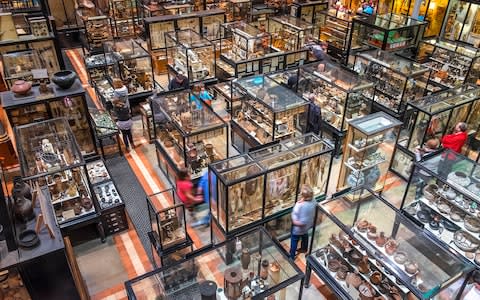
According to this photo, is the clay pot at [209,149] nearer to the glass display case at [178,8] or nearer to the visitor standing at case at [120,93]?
the visitor standing at case at [120,93]

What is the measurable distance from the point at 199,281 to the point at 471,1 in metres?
14.7

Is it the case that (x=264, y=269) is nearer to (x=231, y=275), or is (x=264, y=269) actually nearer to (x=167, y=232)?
(x=231, y=275)

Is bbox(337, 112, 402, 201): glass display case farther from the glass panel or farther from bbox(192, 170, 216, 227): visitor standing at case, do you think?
the glass panel

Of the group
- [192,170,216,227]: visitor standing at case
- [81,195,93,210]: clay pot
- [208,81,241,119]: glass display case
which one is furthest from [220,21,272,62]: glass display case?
[81,195,93,210]: clay pot

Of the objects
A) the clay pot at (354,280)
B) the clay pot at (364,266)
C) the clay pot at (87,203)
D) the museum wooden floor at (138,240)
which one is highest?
the clay pot at (364,266)

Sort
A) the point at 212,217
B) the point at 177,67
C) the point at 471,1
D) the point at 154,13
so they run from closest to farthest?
the point at 212,217, the point at 177,67, the point at 471,1, the point at 154,13

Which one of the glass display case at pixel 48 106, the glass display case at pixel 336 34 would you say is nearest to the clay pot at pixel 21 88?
the glass display case at pixel 48 106

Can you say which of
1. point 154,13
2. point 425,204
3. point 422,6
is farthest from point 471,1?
point 154,13

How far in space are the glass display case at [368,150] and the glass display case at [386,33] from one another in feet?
22.0

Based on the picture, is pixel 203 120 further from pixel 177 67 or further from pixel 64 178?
pixel 177 67

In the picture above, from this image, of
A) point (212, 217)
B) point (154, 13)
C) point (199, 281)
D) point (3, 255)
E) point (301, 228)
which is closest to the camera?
point (3, 255)

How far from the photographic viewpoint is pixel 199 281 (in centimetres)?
562

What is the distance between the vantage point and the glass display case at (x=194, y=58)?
12.3 meters

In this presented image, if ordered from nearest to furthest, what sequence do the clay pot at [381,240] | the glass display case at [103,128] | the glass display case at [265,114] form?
the clay pot at [381,240]
the glass display case at [265,114]
the glass display case at [103,128]
